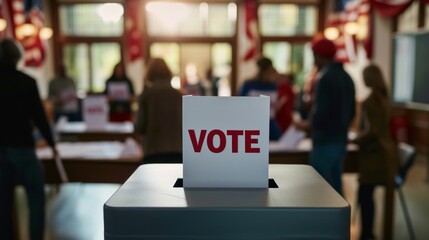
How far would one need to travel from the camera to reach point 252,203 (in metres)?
0.78

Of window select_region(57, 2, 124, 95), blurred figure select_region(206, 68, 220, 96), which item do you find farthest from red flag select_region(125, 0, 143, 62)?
blurred figure select_region(206, 68, 220, 96)

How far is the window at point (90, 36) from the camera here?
10086 millimetres

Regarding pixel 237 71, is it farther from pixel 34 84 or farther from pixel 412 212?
pixel 34 84

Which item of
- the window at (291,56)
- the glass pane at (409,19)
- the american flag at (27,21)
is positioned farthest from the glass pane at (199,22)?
the glass pane at (409,19)

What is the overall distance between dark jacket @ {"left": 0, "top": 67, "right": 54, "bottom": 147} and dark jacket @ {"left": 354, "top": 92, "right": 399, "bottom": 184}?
212cm

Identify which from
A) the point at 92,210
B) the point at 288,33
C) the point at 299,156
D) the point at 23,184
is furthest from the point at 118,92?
the point at 288,33

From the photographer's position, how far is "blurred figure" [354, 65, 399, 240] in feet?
10.9

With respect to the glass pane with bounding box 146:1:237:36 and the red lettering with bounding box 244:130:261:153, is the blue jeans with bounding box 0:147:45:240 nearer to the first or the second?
the red lettering with bounding box 244:130:261:153

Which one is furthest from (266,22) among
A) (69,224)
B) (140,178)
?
(140,178)

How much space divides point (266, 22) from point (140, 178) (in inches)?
376

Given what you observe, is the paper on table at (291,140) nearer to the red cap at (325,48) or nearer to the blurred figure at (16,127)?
the red cap at (325,48)

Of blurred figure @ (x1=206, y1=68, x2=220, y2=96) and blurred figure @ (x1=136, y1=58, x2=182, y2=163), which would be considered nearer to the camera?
blurred figure @ (x1=136, y1=58, x2=182, y2=163)

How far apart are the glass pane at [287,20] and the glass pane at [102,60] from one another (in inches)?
121

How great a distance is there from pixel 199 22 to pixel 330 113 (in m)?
7.38
